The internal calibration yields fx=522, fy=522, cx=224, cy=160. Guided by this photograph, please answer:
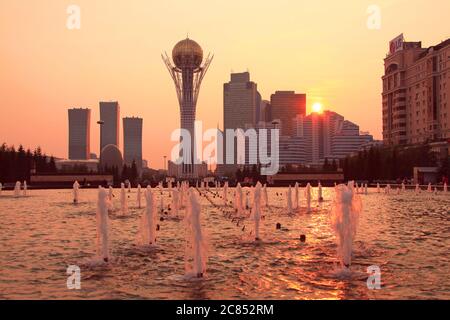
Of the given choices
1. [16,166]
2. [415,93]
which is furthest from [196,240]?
[415,93]

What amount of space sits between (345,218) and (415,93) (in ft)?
407

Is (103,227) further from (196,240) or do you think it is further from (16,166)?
(16,166)

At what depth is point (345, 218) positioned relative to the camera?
14797 mm

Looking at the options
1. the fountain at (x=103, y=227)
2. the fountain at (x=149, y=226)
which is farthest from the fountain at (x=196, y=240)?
the fountain at (x=149, y=226)

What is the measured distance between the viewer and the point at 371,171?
9969 centimetres

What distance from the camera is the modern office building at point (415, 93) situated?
11631cm

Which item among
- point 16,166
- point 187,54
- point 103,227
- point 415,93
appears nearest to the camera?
point 103,227

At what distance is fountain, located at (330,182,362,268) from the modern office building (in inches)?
4201

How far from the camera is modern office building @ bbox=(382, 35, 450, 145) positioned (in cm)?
11631

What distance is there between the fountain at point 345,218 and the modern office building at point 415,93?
107m

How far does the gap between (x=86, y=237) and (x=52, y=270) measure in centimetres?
702

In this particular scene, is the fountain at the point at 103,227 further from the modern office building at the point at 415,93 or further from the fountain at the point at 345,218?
the modern office building at the point at 415,93

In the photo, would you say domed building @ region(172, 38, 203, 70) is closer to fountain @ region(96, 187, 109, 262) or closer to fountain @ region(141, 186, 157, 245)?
fountain @ region(141, 186, 157, 245)

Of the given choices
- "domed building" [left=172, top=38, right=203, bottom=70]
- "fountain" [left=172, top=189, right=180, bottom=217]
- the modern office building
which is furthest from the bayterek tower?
"fountain" [left=172, top=189, right=180, bottom=217]
